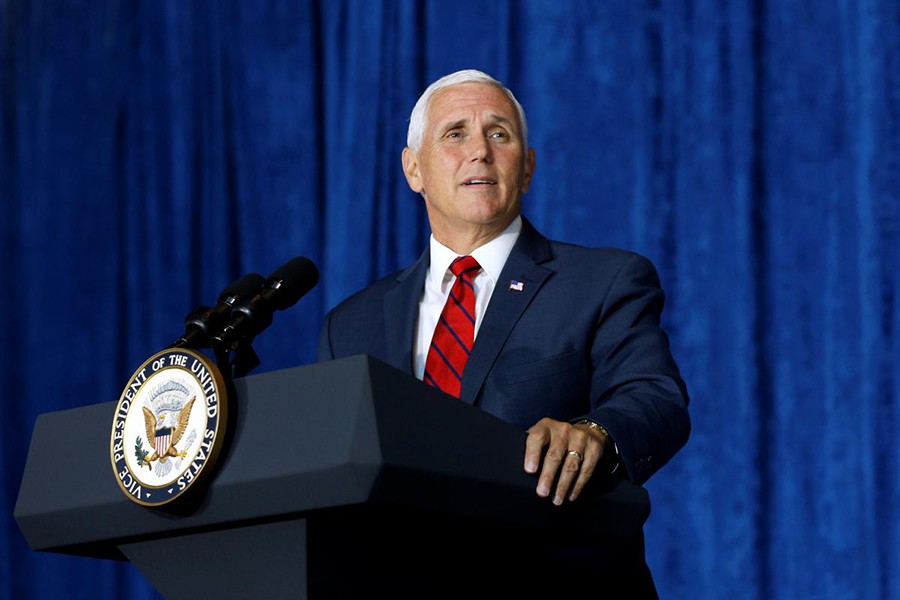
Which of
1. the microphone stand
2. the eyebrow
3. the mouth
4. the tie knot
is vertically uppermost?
the eyebrow

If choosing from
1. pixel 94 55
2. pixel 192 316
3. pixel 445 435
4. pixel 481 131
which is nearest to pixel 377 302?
pixel 481 131

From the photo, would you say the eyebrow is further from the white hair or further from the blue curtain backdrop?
the blue curtain backdrop

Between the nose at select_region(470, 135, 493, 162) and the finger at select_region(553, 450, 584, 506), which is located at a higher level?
the nose at select_region(470, 135, 493, 162)

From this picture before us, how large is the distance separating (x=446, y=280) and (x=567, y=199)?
1.26 metres

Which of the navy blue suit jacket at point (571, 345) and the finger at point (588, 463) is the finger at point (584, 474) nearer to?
the finger at point (588, 463)

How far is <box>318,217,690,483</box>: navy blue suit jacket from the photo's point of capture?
4.82 feet

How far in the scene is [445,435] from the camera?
3.32 ft

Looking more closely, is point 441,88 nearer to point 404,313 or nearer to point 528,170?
point 528,170

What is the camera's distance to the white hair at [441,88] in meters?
1.95

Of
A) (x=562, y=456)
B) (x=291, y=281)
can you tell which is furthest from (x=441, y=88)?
(x=562, y=456)

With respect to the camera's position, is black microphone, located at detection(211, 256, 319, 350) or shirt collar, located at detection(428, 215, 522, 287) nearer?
black microphone, located at detection(211, 256, 319, 350)

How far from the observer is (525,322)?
160 centimetres

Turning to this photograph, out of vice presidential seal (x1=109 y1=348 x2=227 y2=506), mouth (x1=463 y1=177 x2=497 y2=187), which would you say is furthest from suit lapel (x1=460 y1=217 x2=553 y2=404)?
vice presidential seal (x1=109 y1=348 x2=227 y2=506)

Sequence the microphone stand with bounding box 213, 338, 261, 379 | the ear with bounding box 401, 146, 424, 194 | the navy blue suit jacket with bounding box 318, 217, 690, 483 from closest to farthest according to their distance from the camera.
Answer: the microphone stand with bounding box 213, 338, 261, 379, the navy blue suit jacket with bounding box 318, 217, 690, 483, the ear with bounding box 401, 146, 424, 194
